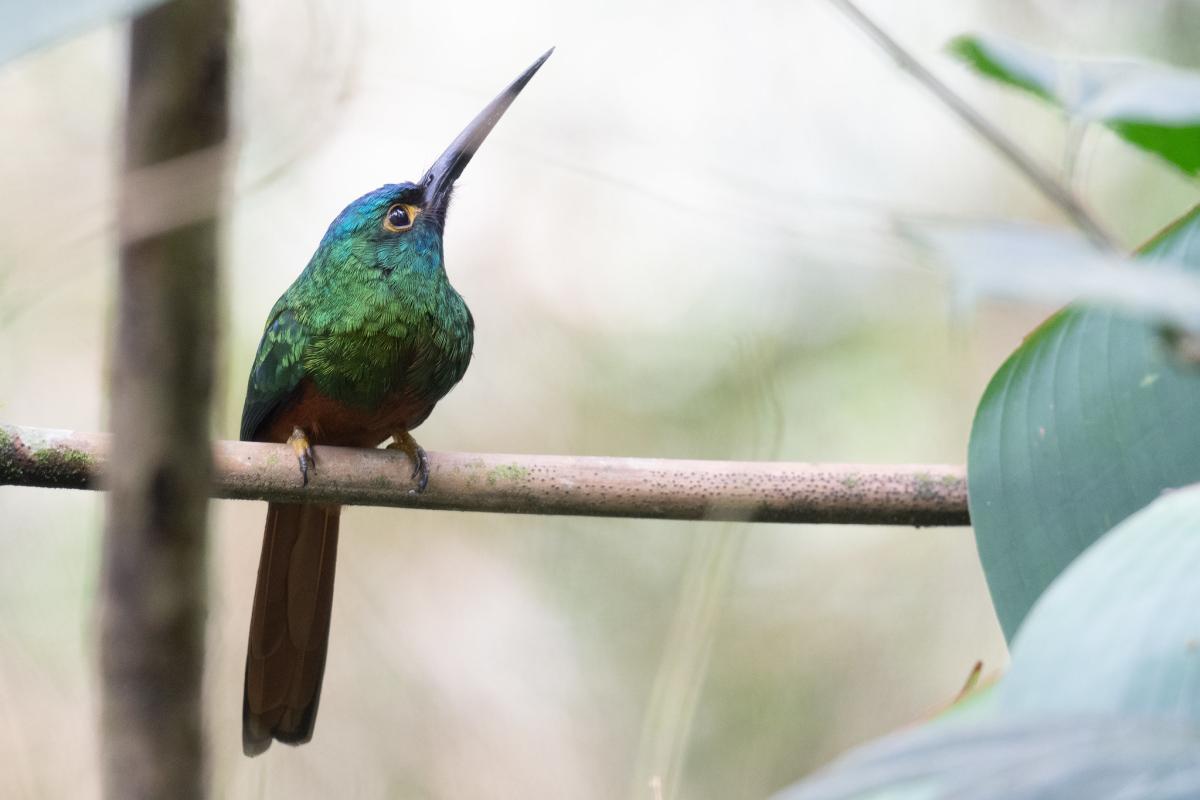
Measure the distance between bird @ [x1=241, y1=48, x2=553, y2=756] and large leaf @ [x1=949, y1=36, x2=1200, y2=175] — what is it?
124 cm

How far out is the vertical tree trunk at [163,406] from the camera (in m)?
1.07

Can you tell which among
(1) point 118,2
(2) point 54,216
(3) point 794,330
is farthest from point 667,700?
(3) point 794,330

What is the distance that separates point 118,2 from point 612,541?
370 centimetres

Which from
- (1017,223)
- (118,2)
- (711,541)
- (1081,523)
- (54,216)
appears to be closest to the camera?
(118,2)

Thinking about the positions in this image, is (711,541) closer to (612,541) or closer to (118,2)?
(118,2)

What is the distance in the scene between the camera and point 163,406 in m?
1.12

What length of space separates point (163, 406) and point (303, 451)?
2.69 ft

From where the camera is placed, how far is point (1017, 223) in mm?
560

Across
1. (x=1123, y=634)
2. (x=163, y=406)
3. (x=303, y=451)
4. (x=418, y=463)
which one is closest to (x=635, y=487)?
(x=418, y=463)

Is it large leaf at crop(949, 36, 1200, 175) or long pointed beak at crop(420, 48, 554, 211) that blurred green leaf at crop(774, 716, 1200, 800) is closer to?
large leaf at crop(949, 36, 1200, 175)

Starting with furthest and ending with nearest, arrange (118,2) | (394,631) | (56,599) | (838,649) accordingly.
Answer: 1. (838,649)
2. (394,631)
3. (56,599)
4. (118,2)

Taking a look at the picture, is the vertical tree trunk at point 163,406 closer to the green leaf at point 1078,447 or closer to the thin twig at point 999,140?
the thin twig at point 999,140

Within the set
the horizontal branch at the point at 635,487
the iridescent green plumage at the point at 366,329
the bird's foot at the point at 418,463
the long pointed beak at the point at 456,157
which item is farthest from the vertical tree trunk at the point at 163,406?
the long pointed beak at the point at 456,157

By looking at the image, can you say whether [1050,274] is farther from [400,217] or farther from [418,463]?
[400,217]
